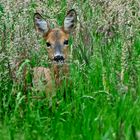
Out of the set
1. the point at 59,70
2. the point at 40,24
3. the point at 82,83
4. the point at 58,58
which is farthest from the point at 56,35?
the point at 82,83

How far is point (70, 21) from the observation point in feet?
29.0

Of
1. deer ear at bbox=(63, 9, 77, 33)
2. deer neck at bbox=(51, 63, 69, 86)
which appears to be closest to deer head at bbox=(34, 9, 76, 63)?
deer ear at bbox=(63, 9, 77, 33)

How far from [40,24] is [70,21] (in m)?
0.39

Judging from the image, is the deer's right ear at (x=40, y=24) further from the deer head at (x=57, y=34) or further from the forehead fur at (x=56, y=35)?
the forehead fur at (x=56, y=35)

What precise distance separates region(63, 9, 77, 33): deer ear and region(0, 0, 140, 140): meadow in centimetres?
23

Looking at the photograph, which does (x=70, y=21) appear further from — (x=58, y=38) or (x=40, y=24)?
(x=40, y=24)

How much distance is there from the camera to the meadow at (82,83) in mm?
4727

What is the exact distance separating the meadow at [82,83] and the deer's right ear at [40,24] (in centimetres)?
13

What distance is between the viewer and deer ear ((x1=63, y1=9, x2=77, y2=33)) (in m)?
8.41

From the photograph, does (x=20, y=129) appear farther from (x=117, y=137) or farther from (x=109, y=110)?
(x=117, y=137)

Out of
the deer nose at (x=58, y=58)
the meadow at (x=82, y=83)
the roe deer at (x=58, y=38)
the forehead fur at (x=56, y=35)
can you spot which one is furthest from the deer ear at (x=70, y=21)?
the deer nose at (x=58, y=58)

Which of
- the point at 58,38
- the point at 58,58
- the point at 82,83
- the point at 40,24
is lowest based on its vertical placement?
the point at 82,83

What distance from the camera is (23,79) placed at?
6035mm

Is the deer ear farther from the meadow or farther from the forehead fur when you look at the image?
the meadow
